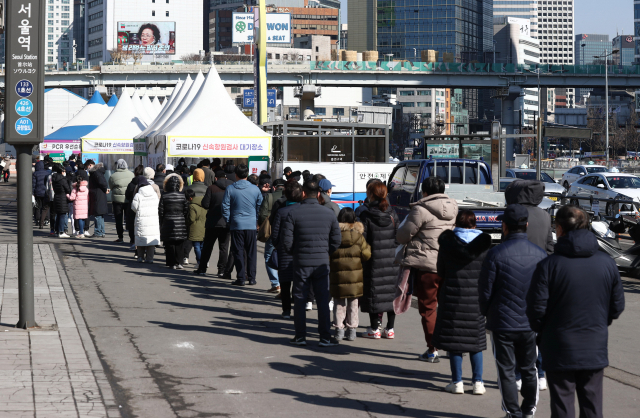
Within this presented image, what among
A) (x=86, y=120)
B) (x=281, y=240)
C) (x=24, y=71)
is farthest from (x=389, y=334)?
(x=86, y=120)

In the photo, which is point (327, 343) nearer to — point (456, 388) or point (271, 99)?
point (456, 388)

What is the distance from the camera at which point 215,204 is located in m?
13.8

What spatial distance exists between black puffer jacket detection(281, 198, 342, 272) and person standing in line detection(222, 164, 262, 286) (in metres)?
4.01

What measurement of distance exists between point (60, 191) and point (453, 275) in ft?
50.6


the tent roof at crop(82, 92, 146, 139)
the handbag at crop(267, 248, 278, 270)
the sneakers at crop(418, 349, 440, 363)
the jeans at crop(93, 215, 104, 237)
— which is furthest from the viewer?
the tent roof at crop(82, 92, 146, 139)

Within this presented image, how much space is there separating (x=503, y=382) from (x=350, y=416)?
1183mm

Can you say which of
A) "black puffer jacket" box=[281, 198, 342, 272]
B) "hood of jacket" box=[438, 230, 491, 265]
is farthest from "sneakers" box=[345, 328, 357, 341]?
"hood of jacket" box=[438, 230, 491, 265]

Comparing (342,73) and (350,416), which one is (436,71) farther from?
(350,416)

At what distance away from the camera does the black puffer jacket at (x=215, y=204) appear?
13.7m

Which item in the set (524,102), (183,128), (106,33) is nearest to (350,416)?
(183,128)

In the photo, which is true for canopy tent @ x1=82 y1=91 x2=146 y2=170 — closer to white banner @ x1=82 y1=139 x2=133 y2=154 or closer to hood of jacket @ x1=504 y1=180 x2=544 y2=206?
white banner @ x1=82 y1=139 x2=133 y2=154

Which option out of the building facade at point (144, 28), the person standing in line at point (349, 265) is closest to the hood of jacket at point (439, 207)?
the person standing in line at point (349, 265)

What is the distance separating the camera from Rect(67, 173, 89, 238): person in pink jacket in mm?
20175

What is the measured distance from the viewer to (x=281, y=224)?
883 centimetres
